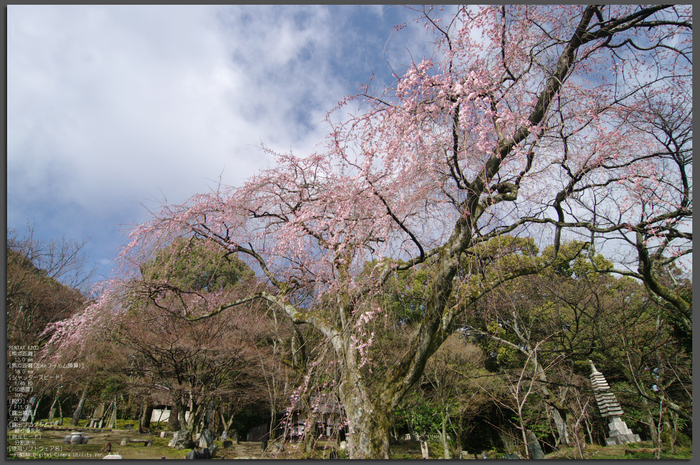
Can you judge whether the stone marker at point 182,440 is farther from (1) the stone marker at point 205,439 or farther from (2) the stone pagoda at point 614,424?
(2) the stone pagoda at point 614,424

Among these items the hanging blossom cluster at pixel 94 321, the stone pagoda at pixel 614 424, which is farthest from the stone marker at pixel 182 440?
the stone pagoda at pixel 614 424

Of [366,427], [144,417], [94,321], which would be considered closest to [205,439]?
[94,321]

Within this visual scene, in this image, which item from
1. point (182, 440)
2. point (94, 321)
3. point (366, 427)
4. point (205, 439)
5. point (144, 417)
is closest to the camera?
point (366, 427)

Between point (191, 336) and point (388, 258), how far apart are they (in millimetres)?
7369

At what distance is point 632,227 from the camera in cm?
316

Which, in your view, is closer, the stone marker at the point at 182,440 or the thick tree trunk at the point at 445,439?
the thick tree trunk at the point at 445,439

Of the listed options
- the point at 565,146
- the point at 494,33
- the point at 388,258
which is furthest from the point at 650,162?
the point at 388,258

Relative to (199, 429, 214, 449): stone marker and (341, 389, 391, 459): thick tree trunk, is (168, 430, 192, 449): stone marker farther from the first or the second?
(341, 389, 391, 459): thick tree trunk

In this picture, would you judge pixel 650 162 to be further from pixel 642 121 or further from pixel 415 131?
pixel 415 131

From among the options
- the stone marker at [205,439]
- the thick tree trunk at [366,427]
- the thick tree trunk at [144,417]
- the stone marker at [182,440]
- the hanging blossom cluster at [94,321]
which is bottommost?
the thick tree trunk at [144,417]

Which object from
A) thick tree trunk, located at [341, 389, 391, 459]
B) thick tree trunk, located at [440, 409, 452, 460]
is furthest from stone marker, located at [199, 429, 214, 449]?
thick tree trunk, located at [341, 389, 391, 459]

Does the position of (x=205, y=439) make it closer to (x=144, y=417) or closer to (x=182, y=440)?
(x=182, y=440)

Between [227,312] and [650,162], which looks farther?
[227,312]

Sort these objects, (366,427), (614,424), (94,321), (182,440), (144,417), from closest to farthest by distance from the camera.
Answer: (366,427) → (94,321) → (182,440) → (614,424) → (144,417)
